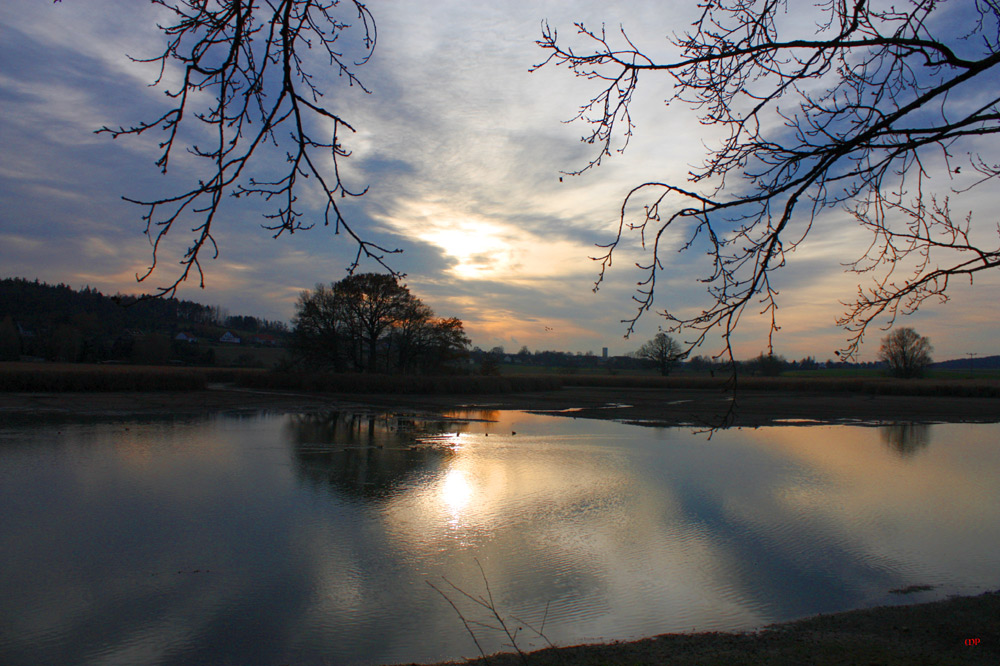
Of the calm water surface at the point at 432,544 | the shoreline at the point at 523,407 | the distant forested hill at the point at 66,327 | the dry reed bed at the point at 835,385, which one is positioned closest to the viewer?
Result: the calm water surface at the point at 432,544

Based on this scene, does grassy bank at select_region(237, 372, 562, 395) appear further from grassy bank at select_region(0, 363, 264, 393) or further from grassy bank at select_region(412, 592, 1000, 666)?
grassy bank at select_region(412, 592, 1000, 666)

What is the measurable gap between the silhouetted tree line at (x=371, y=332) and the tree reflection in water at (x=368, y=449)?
1313cm

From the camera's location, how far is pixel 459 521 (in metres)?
7.91

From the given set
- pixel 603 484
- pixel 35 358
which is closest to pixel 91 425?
pixel 603 484

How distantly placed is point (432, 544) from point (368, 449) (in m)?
7.38

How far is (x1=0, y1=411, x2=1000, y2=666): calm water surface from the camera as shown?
4.81 meters

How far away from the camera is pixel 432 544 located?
22.7 feet

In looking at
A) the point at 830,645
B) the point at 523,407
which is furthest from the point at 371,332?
the point at 830,645

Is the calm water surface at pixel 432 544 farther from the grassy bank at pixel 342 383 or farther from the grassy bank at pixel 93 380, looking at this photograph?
the grassy bank at pixel 93 380

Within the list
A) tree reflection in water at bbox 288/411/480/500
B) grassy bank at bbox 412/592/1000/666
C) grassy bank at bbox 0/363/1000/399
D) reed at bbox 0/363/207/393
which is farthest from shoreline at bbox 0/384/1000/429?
grassy bank at bbox 412/592/1000/666

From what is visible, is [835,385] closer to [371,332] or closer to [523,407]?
[523,407]

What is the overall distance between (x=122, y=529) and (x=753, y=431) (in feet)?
55.9

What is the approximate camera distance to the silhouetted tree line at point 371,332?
34594 millimetres

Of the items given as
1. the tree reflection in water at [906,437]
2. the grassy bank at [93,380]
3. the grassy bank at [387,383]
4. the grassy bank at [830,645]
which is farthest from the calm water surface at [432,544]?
the grassy bank at [387,383]
